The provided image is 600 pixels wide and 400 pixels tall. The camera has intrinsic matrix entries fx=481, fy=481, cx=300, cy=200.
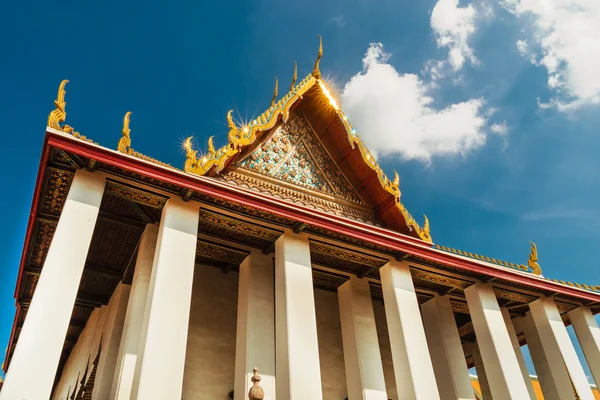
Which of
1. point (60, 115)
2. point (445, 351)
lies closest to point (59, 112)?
point (60, 115)

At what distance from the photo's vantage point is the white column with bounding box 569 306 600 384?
802 centimetres

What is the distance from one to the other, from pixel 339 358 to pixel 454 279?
89.1 inches

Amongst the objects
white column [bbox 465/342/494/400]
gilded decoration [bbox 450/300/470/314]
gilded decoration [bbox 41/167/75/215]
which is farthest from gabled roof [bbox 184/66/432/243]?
white column [bbox 465/342/494/400]

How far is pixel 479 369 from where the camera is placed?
33.3ft

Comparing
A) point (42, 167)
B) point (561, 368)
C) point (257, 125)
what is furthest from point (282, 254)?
point (561, 368)

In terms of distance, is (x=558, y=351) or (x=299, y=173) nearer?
(x=558, y=351)

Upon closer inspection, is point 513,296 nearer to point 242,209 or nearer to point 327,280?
point 327,280

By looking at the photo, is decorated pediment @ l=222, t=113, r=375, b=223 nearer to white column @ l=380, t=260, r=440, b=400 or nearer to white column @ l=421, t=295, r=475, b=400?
white column @ l=380, t=260, r=440, b=400

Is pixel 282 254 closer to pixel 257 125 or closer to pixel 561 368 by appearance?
pixel 257 125

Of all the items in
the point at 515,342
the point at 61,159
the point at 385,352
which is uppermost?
the point at 61,159

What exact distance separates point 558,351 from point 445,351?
177 cm

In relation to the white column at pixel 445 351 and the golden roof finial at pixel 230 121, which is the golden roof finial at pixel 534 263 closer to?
the white column at pixel 445 351

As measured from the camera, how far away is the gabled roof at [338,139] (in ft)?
24.6

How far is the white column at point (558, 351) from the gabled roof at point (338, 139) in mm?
2427
